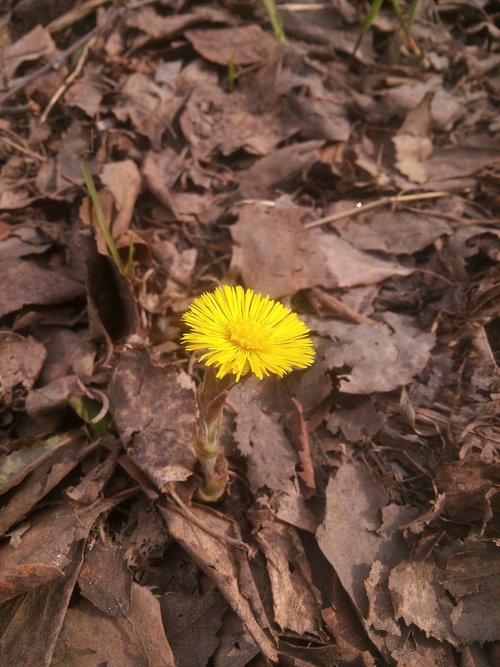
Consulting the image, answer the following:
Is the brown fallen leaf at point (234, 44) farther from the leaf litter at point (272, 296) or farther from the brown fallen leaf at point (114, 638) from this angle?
the brown fallen leaf at point (114, 638)

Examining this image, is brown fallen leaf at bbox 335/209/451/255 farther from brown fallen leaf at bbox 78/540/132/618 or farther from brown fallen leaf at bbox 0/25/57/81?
brown fallen leaf at bbox 0/25/57/81

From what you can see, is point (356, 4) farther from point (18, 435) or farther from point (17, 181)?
point (18, 435)

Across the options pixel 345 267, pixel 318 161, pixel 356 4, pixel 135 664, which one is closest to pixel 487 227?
pixel 345 267

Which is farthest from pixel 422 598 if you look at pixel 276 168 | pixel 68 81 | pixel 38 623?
pixel 68 81

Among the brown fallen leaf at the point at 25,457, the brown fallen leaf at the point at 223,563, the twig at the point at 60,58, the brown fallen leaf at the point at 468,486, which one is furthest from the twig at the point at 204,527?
the twig at the point at 60,58

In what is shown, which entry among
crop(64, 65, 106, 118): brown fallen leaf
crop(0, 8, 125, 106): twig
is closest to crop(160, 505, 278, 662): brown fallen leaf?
crop(64, 65, 106, 118): brown fallen leaf

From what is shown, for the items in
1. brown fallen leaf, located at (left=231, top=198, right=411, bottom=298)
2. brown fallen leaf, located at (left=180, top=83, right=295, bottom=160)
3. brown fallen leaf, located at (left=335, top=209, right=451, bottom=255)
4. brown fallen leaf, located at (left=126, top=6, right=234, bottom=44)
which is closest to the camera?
brown fallen leaf, located at (left=231, top=198, right=411, bottom=298)
